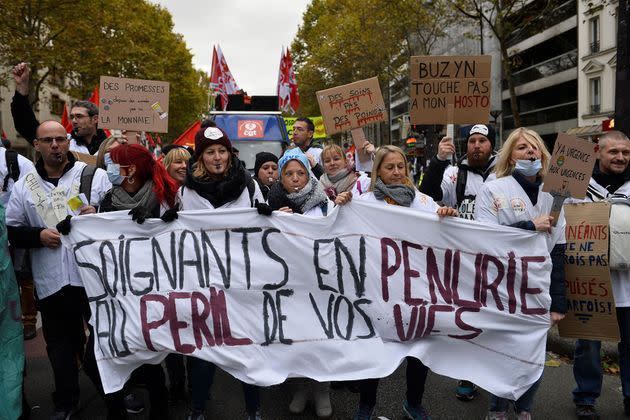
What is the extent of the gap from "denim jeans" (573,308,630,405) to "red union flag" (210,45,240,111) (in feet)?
36.5

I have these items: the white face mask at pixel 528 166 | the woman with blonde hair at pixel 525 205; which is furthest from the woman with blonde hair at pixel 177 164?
the white face mask at pixel 528 166

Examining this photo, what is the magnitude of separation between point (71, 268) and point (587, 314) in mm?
3206

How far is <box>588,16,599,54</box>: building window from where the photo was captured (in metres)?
30.0

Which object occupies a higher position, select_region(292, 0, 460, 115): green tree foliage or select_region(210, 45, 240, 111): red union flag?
select_region(292, 0, 460, 115): green tree foliage

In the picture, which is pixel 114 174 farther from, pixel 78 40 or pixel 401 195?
pixel 78 40

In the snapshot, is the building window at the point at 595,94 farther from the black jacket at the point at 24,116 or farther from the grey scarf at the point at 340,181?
the black jacket at the point at 24,116

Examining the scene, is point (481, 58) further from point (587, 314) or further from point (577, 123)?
point (577, 123)

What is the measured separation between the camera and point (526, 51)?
4019 cm

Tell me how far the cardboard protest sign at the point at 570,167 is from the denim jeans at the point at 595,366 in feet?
3.16

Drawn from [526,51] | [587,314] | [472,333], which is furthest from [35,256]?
[526,51]

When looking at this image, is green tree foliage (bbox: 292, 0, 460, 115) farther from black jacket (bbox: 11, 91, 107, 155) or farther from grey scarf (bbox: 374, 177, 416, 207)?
grey scarf (bbox: 374, 177, 416, 207)

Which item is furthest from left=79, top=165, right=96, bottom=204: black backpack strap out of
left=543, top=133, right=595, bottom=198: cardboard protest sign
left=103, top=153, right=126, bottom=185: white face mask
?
left=543, top=133, right=595, bottom=198: cardboard protest sign

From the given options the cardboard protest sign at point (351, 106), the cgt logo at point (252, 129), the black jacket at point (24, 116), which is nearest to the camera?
the black jacket at point (24, 116)

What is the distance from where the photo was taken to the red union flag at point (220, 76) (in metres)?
14.0
